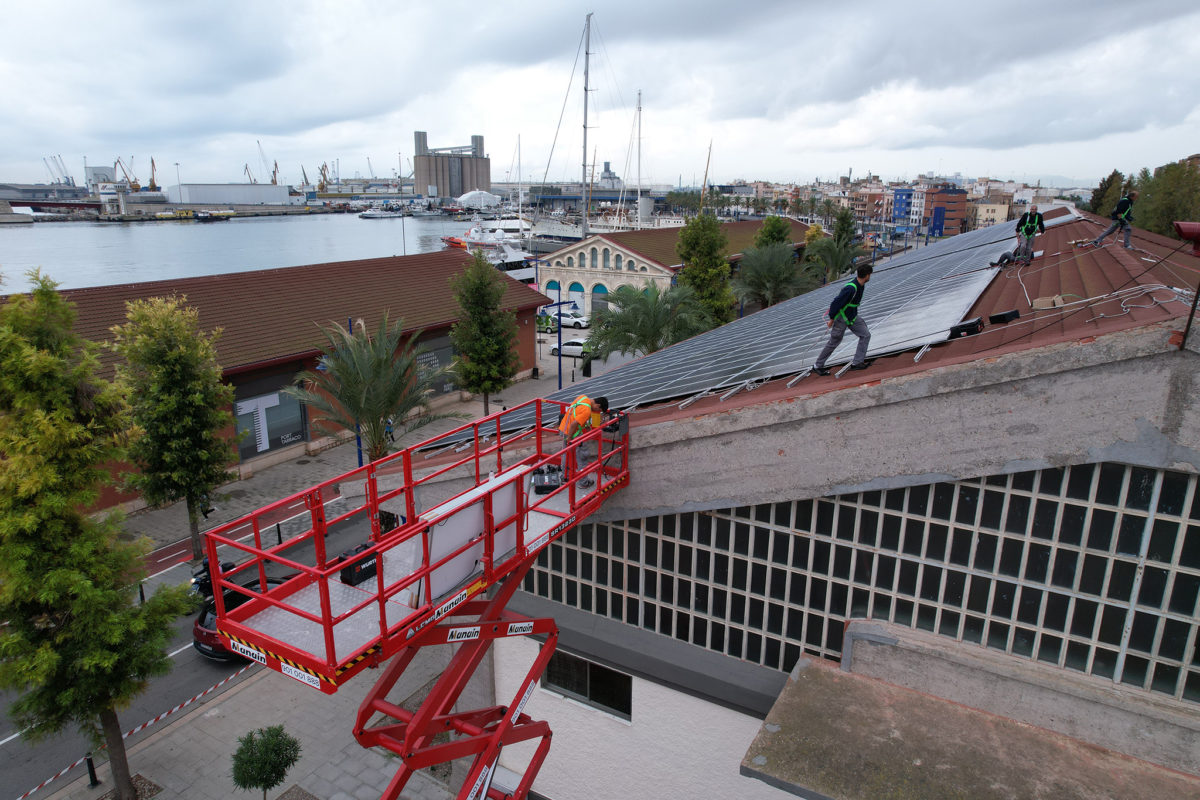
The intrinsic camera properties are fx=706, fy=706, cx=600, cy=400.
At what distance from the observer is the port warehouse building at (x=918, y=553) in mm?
6137

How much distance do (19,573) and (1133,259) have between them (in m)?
17.0

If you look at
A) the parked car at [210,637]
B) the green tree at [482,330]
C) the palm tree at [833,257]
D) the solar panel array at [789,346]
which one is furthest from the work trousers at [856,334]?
the palm tree at [833,257]

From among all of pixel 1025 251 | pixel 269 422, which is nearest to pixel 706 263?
pixel 269 422

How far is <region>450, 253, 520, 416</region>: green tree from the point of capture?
25.5 meters

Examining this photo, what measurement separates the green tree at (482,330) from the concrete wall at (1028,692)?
1998cm

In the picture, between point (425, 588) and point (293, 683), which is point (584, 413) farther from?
point (293, 683)

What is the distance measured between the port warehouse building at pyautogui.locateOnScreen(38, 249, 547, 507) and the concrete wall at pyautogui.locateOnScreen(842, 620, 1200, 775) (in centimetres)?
1817

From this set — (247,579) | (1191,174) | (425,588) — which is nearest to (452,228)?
(1191,174)

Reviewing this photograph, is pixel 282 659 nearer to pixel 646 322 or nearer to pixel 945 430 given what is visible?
pixel 945 430

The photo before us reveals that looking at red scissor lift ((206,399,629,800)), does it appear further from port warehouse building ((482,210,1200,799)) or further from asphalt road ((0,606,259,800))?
asphalt road ((0,606,259,800))

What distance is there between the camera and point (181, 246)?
124 metres

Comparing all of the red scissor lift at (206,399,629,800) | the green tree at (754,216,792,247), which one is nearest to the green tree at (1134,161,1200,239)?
the green tree at (754,216,792,247)

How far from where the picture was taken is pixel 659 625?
9.13 metres

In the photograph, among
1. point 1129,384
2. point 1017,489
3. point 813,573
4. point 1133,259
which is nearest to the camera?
point 1129,384
